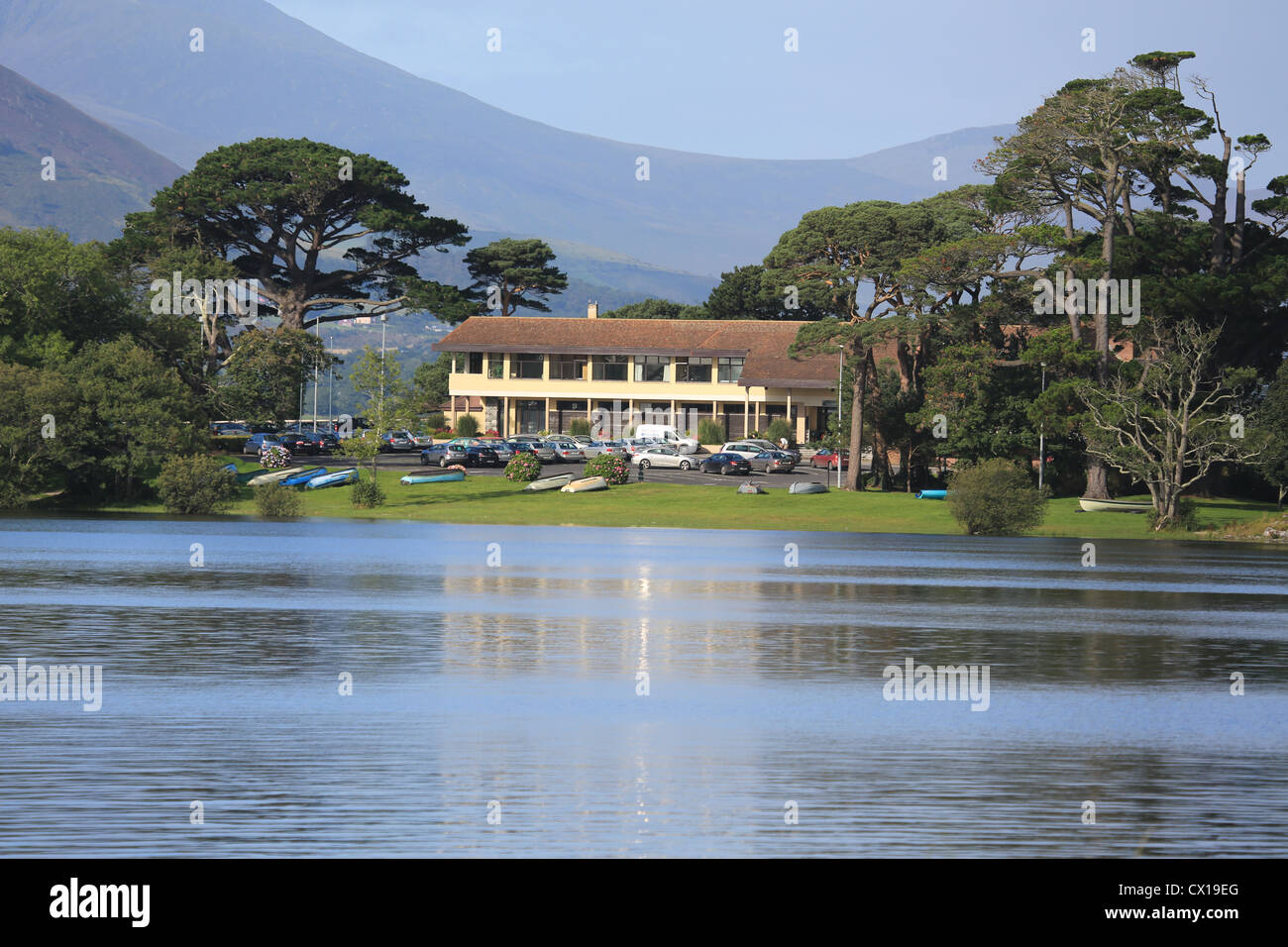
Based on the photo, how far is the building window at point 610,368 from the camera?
120 m

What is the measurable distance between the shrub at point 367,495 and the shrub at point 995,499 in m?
28.1

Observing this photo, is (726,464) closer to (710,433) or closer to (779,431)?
(710,433)

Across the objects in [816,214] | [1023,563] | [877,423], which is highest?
[816,214]

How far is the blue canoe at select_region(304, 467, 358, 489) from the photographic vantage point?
244ft

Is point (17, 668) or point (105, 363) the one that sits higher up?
point (105, 363)

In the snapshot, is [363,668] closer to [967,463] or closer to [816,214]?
[967,463]

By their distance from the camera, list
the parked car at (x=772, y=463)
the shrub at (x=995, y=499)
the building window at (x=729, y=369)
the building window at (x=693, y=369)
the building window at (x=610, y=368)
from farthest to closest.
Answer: the building window at (x=610, y=368) → the building window at (x=693, y=369) → the building window at (x=729, y=369) → the parked car at (x=772, y=463) → the shrub at (x=995, y=499)

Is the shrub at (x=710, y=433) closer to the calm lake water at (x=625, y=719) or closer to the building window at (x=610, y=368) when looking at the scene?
the building window at (x=610, y=368)

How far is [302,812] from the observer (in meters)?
13.0

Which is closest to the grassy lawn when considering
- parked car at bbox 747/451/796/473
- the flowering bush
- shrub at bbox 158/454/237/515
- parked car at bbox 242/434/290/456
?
shrub at bbox 158/454/237/515

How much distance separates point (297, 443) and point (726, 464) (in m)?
30.4

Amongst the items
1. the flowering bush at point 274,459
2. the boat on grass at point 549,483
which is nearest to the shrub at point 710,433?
the boat on grass at point 549,483

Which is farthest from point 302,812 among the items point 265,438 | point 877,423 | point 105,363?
point 265,438

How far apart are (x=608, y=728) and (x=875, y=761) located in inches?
141
